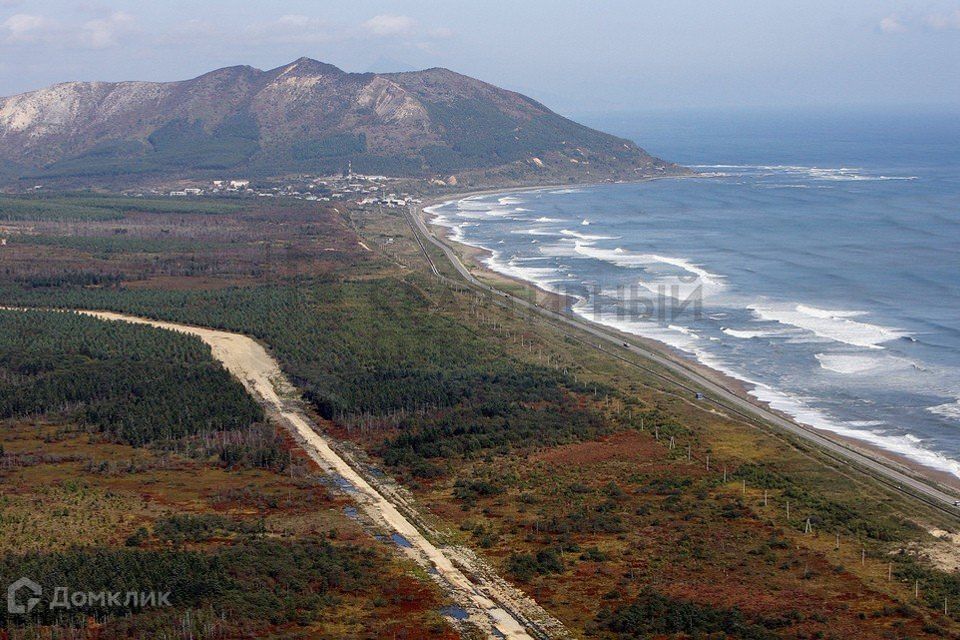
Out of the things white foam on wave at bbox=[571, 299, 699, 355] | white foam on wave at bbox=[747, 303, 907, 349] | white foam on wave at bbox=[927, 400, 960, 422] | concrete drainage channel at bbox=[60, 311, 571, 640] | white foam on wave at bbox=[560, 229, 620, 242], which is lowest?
concrete drainage channel at bbox=[60, 311, 571, 640]

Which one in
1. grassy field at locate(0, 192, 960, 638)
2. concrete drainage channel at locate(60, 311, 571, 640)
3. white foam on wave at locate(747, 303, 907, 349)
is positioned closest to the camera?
concrete drainage channel at locate(60, 311, 571, 640)

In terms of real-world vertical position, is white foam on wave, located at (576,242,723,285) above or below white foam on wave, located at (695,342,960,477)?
above

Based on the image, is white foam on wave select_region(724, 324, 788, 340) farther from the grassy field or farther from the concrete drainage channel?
the concrete drainage channel

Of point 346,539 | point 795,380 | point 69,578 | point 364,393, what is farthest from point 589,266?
point 69,578

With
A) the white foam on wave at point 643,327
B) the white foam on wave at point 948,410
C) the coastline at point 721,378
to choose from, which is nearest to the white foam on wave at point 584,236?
the coastline at point 721,378

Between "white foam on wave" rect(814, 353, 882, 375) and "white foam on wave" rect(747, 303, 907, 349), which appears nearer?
"white foam on wave" rect(814, 353, 882, 375)

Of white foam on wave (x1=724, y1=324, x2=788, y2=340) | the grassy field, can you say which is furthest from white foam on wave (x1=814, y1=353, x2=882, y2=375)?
the grassy field

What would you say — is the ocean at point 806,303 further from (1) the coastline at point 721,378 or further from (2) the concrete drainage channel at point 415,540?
(2) the concrete drainage channel at point 415,540

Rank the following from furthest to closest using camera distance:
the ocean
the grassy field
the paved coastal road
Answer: the ocean → the paved coastal road → the grassy field
